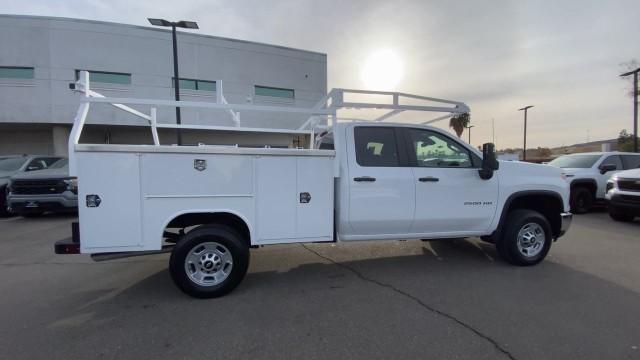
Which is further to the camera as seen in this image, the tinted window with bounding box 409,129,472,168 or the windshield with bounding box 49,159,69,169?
the windshield with bounding box 49,159,69,169

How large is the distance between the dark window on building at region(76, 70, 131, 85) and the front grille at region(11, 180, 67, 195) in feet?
50.5

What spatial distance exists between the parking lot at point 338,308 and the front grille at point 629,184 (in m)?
3.14

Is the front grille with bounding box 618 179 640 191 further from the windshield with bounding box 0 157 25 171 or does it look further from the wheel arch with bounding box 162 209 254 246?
the windshield with bounding box 0 157 25 171

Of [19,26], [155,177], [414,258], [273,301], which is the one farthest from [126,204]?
[19,26]

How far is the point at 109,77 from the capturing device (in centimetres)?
2180

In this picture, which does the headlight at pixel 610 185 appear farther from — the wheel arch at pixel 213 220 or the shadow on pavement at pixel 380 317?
the wheel arch at pixel 213 220

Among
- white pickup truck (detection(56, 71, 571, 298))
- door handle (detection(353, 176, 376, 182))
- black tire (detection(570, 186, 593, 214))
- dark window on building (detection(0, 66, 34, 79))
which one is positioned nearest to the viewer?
white pickup truck (detection(56, 71, 571, 298))

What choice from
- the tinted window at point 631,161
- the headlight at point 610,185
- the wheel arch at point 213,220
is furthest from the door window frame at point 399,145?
the tinted window at point 631,161

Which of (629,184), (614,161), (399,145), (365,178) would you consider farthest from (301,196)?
(614,161)

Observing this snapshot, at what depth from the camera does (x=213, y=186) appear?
3805mm

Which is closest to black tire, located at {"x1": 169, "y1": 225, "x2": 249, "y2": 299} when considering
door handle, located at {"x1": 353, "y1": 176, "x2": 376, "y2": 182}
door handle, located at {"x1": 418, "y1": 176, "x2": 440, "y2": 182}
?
door handle, located at {"x1": 353, "y1": 176, "x2": 376, "y2": 182}

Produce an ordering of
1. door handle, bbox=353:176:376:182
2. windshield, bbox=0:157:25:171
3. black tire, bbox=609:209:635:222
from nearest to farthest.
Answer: door handle, bbox=353:176:376:182 < black tire, bbox=609:209:635:222 < windshield, bbox=0:157:25:171

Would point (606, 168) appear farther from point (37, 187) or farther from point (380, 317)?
point (37, 187)

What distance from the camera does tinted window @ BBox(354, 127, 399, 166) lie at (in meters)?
4.42
